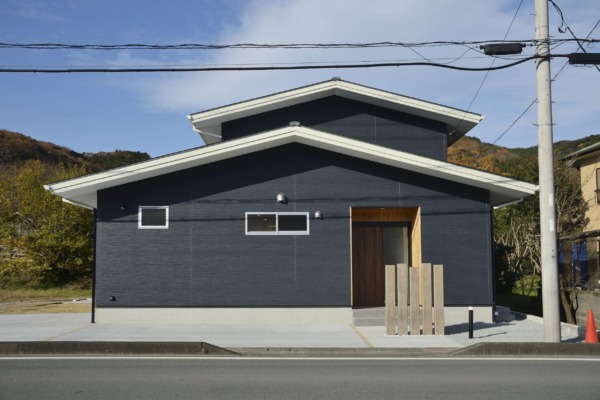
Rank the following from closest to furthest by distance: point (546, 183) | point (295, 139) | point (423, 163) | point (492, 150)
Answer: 1. point (546, 183)
2. point (423, 163)
3. point (295, 139)
4. point (492, 150)

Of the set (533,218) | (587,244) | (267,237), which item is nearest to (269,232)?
(267,237)

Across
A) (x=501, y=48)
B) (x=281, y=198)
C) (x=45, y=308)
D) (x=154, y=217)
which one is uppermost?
(x=501, y=48)

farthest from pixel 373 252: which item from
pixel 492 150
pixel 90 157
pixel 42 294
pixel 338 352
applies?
pixel 90 157

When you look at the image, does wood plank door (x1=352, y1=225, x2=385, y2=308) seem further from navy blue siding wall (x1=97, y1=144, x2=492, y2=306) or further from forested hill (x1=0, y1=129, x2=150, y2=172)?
forested hill (x1=0, y1=129, x2=150, y2=172)

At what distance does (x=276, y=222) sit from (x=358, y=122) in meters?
5.22

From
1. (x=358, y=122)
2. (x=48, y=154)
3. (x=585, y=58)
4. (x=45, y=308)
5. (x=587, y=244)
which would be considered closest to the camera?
(x=585, y=58)

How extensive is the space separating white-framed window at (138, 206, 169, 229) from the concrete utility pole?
953 cm

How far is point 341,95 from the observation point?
66.8ft

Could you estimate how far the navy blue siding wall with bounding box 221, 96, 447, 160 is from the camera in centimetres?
2047

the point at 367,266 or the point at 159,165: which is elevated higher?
the point at 159,165

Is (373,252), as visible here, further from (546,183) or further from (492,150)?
(492,150)

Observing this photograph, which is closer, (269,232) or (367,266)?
(269,232)

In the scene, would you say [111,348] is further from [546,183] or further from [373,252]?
[546,183]

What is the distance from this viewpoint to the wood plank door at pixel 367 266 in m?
18.6
